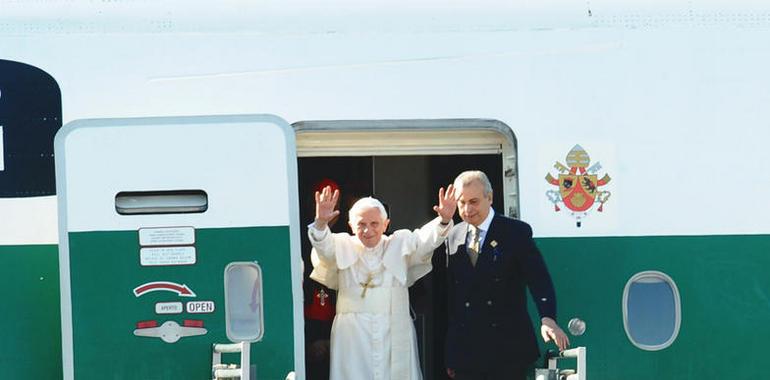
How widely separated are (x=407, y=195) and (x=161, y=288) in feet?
7.83

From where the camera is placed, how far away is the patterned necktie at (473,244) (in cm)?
548

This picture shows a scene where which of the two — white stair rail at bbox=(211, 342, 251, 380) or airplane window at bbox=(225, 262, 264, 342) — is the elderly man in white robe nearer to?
airplane window at bbox=(225, 262, 264, 342)

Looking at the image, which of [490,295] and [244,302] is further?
[490,295]

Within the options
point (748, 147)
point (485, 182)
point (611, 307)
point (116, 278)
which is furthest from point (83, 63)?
point (748, 147)

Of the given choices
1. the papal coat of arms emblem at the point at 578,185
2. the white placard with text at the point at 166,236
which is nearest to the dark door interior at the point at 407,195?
the papal coat of arms emblem at the point at 578,185

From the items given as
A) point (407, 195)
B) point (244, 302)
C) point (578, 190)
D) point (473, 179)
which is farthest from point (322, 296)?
point (578, 190)

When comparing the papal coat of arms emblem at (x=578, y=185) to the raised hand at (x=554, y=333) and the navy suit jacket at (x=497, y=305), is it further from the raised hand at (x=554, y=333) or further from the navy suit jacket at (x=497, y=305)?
the raised hand at (x=554, y=333)

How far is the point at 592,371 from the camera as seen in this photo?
5695 millimetres

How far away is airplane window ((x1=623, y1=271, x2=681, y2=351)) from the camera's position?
5.70 m

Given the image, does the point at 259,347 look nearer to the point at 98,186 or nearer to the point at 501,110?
the point at 98,186

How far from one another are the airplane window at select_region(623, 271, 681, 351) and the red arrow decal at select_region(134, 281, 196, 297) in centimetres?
208

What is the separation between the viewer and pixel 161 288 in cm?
521

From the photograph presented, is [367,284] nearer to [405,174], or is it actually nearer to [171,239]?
[171,239]

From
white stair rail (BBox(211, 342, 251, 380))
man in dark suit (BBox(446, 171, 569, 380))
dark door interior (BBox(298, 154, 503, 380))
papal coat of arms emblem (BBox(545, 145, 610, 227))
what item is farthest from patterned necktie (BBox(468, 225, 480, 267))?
white stair rail (BBox(211, 342, 251, 380))
